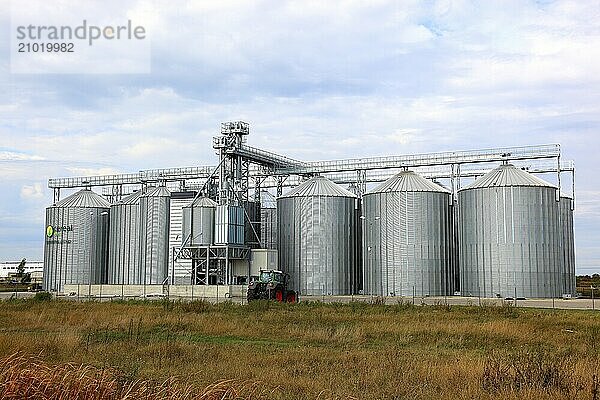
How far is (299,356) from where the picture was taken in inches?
779

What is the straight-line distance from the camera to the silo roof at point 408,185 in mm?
69188

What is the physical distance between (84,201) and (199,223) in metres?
21.9

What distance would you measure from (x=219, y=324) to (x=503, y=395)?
18.1m

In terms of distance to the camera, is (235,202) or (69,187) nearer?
(235,202)

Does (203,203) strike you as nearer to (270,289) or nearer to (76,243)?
(270,289)

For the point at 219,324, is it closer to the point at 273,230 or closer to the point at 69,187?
the point at 273,230

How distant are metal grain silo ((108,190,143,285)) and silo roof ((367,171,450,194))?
27335mm

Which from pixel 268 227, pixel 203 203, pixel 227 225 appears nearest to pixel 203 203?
pixel 203 203

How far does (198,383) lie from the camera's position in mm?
14805

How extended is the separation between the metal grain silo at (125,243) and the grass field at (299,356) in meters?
40.9

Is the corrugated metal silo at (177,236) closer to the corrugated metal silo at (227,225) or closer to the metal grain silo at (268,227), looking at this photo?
the corrugated metal silo at (227,225)

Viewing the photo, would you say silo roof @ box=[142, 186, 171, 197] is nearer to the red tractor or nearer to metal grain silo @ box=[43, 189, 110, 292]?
metal grain silo @ box=[43, 189, 110, 292]

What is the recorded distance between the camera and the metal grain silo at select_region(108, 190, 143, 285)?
77.6 m

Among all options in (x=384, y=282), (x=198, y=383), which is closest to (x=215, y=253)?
(x=384, y=282)
